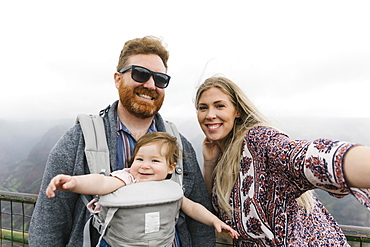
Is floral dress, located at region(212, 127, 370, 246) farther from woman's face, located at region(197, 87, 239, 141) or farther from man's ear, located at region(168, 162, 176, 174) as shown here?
man's ear, located at region(168, 162, 176, 174)

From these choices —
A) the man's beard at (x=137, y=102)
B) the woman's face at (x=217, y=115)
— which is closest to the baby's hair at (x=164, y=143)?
the man's beard at (x=137, y=102)

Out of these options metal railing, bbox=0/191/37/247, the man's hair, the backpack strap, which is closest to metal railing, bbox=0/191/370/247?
metal railing, bbox=0/191/37/247

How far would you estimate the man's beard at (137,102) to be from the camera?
221cm

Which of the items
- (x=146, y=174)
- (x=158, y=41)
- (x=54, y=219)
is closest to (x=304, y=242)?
(x=146, y=174)

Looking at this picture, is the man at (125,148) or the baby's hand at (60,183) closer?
the baby's hand at (60,183)

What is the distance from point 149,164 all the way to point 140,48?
1.05 m

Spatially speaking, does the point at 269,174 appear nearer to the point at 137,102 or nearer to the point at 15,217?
the point at 137,102

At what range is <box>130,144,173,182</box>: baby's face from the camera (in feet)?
6.10

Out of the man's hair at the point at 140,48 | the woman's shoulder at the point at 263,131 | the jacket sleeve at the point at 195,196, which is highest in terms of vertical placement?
the man's hair at the point at 140,48

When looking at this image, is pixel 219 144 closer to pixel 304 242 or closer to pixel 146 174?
pixel 146 174

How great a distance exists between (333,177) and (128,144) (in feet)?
4.90

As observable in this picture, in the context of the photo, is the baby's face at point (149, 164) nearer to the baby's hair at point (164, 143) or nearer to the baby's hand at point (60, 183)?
the baby's hair at point (164, 143)

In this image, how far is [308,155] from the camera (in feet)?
4.75

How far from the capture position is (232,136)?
7.68 feet
